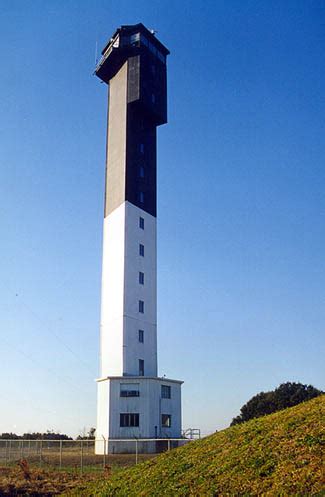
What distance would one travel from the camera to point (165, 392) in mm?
48156

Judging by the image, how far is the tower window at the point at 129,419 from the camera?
1784 inches

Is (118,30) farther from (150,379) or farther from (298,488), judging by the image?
(298,488)

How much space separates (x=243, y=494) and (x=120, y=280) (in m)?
36.9

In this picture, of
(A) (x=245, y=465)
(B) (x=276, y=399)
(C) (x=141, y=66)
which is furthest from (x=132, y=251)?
(A) (x=245, y=465)

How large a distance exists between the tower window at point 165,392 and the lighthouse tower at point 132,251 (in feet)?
0.30

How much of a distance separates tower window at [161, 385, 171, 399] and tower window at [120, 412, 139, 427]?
342 cm

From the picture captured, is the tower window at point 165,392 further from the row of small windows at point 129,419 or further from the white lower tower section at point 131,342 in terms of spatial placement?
the row of small windows at point 129,419

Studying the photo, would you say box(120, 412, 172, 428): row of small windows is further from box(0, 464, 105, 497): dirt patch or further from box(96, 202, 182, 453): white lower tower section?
box(0, 464, 105, 497): dirt patch

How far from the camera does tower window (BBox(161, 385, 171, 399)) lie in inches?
1879

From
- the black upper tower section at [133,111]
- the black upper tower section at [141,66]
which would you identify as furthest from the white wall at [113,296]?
the black upper tower section at [141,66]

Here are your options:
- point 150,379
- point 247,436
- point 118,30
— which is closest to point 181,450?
point 247,436

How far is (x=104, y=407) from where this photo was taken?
4616cm

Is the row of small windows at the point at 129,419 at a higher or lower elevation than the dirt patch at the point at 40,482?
higher

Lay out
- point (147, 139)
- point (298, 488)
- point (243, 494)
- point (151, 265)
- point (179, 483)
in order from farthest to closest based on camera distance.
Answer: point (147, 139), point (151, 265), point (179, 483), point (243, 494), point (298, 488)
